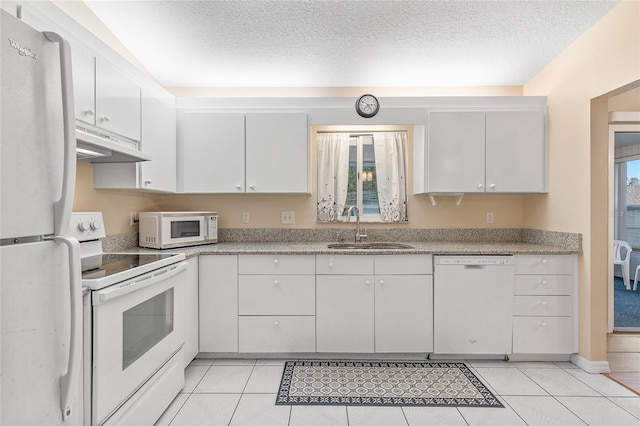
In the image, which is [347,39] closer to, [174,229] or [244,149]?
[244,149]

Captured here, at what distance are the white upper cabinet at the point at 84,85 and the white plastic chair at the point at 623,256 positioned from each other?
5.89 m

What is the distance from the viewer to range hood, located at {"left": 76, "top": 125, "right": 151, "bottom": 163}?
5.00ft

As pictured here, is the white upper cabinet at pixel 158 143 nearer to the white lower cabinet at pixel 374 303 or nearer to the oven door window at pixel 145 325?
the oven door window at pixel 145 325

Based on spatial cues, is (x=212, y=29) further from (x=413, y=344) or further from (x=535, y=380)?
(x=535, y=380)

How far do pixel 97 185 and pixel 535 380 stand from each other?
3.31m

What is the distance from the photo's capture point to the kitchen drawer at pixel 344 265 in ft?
8.50

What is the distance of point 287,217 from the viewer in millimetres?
3242

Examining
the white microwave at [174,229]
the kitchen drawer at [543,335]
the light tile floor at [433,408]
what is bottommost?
the light tile floor at [433,408]

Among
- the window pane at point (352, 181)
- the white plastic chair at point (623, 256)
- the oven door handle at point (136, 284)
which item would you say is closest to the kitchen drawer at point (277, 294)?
the oven door handle at point (136, 284)

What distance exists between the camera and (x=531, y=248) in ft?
8.66

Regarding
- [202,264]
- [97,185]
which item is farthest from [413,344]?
[97,185]

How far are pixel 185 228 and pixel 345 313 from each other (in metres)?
1.48

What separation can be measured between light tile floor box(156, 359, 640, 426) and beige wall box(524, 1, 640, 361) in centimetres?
40

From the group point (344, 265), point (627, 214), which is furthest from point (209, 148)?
point (627, 214)
